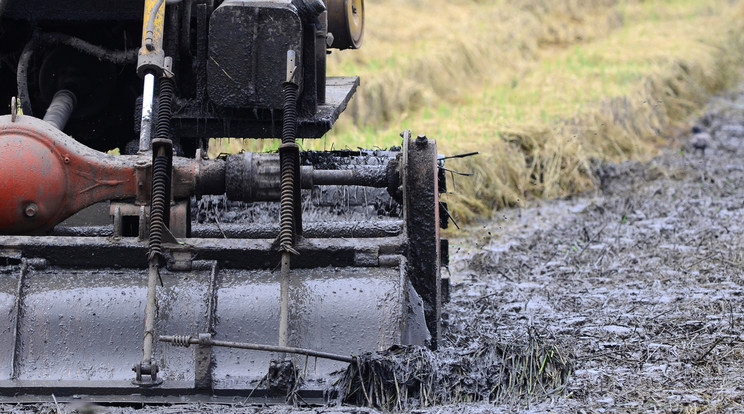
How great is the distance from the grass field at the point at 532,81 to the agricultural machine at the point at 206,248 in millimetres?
2049

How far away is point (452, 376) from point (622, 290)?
2.22m

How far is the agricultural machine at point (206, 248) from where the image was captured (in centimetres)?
358

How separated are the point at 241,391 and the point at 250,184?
30.0 inches

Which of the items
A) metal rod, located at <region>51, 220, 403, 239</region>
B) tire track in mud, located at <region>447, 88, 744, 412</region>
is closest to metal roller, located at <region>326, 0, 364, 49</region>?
metal rod, located at <region>51, 220, 403, 239</region>

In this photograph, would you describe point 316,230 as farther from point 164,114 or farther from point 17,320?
point 17,320

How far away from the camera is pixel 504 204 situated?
331 inches

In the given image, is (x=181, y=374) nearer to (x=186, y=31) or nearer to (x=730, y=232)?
(x=186, y=31)

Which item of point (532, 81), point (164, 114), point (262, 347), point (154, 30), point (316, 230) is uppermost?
point (532, 81)

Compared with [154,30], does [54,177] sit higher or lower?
lower

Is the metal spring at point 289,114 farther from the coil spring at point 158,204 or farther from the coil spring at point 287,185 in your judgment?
the coil spring at point 158,204

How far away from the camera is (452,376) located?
368 centimetres

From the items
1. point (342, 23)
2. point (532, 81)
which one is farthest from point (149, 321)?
point (532, 81)

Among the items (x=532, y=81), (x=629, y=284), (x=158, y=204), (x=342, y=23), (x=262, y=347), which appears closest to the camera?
(x=262, y=347)

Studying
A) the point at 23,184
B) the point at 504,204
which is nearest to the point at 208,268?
the point at 23,184
